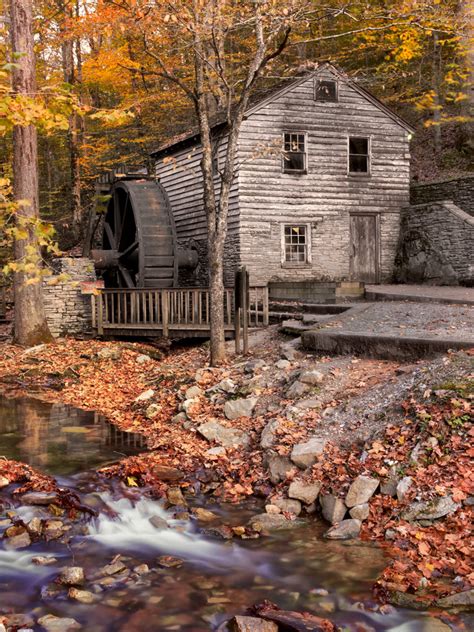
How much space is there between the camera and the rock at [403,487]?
5598 millimetres

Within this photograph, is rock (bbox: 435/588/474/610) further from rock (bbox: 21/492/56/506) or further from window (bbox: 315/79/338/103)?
window (bbox: 315/79/338/103)

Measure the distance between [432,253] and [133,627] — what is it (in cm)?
1690

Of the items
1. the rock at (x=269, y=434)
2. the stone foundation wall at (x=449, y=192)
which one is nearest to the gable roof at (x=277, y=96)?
the stone foundation wall at (x=449, y=192)

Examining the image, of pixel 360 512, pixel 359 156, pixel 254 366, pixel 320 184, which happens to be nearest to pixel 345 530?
pixel 360 512

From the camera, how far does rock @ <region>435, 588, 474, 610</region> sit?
420 cm

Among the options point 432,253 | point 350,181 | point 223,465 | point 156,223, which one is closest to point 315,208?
point 350,181

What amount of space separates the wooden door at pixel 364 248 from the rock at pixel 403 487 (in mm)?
14865

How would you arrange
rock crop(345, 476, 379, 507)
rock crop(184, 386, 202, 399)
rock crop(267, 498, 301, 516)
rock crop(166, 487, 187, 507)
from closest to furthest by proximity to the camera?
rock crop(345, 476, 379, 507), rock crop(267, 498, 301, 516), rock crop(166, 487, 187, 507), rock crop(184, 386, 202, 399)

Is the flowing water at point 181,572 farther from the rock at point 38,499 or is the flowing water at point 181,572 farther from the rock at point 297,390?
the rock at point 297,390

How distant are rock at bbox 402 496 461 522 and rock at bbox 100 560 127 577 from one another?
8.21ft

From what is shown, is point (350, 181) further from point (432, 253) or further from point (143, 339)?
point (143, 339)

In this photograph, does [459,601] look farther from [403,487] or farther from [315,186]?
[315,186]

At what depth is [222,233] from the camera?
10672 mm

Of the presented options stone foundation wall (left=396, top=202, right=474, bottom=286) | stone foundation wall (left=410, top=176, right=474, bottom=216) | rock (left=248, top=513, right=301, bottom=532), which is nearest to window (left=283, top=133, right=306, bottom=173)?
stone foundation wall (left=396, top=202, right=474, bottom=286)
